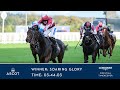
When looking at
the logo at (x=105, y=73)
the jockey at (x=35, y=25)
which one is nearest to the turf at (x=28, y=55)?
the logo at (x=105, y=73)

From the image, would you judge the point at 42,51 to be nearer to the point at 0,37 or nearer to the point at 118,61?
the point at 0,37

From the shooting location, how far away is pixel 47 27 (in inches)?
200

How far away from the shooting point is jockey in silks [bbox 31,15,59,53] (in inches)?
196

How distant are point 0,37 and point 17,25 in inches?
12.4

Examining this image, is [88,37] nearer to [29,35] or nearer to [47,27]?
[47,27]

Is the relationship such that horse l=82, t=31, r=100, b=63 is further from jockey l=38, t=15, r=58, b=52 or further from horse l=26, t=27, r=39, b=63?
horse l=26, t=27, r=39, b=63

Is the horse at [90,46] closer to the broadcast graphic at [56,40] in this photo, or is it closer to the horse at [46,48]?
the broadcast graphic at [56,40]

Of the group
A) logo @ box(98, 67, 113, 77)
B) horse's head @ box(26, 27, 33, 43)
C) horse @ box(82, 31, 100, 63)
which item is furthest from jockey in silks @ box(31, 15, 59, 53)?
logo @ box(98, 67, 113, 77)

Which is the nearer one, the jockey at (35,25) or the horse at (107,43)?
the jockey at (35,25)

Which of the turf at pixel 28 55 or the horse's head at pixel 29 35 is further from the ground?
the horse's head at pixel 29 35

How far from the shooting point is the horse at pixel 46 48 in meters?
5.05

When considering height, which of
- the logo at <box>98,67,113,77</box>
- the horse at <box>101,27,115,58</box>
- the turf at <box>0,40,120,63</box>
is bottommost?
the logo at <box>98,67,113,77</box>
